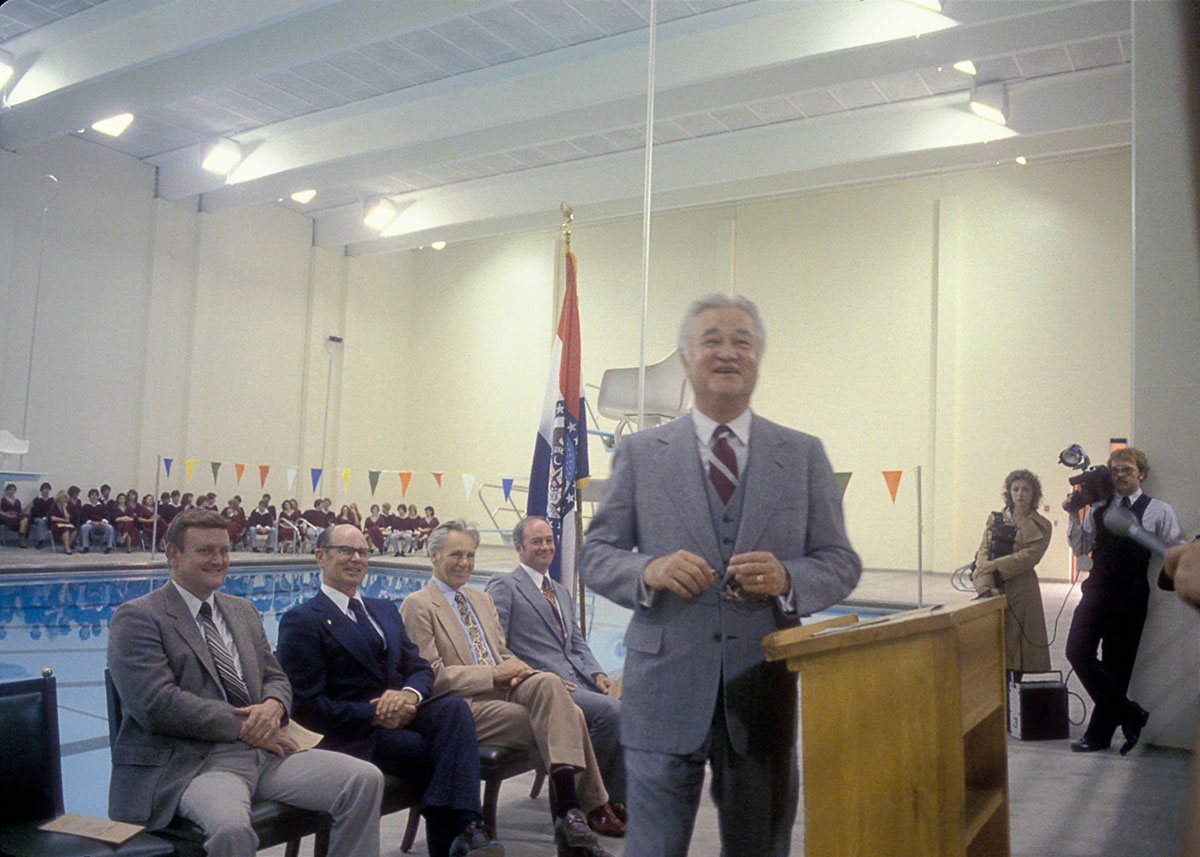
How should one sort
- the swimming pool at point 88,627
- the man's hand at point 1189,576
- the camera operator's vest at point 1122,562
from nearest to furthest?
1. the man's hand at point 1189,576
2. the swimming pool at point 88,627
3. the camera operator's vest at point 1122,562

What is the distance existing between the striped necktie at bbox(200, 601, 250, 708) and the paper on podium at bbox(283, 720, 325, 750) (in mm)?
146

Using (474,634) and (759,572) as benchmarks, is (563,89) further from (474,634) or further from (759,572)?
(759,572)

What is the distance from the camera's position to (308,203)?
18562mm

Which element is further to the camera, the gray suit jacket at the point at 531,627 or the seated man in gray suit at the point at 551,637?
the gray suit jacket at the point at 531,627

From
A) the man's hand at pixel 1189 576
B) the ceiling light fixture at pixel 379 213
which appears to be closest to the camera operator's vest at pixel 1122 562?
the man's hand at pixel 1189 576

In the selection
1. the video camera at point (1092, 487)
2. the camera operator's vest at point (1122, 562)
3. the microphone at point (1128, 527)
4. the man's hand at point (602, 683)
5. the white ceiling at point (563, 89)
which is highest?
the white ceiling at point (563, 89)

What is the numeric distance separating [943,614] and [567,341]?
3441 mm

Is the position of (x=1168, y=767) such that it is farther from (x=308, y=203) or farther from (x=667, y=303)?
(x=308, y=203)

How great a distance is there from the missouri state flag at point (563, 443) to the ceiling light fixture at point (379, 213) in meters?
13.5

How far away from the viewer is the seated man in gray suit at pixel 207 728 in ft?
8.24

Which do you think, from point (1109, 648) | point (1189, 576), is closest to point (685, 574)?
point (1189, 576)

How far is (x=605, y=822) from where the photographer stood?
3.39 meters

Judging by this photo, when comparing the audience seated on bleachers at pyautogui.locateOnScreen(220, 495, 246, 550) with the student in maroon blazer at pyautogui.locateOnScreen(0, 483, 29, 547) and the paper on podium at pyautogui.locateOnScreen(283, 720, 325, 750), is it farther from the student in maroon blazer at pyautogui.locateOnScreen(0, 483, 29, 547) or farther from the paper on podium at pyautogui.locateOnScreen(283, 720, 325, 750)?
the paper on podium at pyautogui.locateOnScreen(283, 720, 325, 750)

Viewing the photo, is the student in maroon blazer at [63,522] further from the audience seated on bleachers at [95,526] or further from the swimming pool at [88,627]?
the swimming pool at [88,627]
